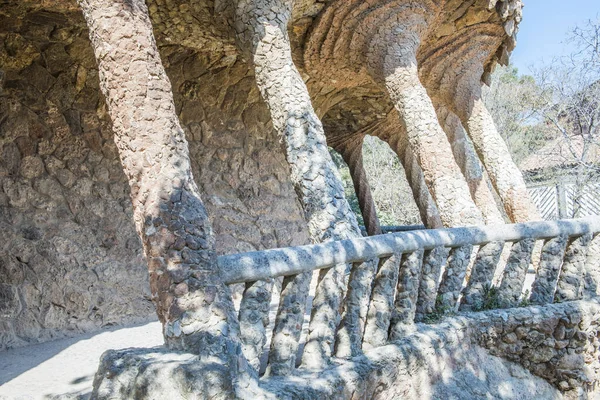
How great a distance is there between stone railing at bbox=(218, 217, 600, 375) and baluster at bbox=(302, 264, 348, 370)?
0.06ft

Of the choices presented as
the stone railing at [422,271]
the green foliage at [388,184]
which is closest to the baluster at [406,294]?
the stone railing at [422,271]

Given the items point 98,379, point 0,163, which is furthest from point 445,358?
point 0,163

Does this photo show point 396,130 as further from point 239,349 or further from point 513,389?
point 239,349

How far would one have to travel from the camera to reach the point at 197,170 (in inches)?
203

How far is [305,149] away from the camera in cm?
328

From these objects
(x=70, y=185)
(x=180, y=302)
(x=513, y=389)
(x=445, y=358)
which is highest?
(x=70, y=185)

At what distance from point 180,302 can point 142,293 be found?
101 inches

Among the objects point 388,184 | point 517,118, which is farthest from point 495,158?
point 388,184

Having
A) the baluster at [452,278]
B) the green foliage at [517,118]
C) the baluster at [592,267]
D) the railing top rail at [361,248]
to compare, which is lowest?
the baluster at [592,267]

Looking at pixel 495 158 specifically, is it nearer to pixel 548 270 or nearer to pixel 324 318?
pixel 548 270

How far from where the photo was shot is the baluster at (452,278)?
10.6 feet

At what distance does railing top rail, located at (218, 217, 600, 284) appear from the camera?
2201mm

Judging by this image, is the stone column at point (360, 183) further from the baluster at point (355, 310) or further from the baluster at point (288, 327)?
the baluster at point (288, 327)

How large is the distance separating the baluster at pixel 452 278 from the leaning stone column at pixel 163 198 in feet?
5.34
